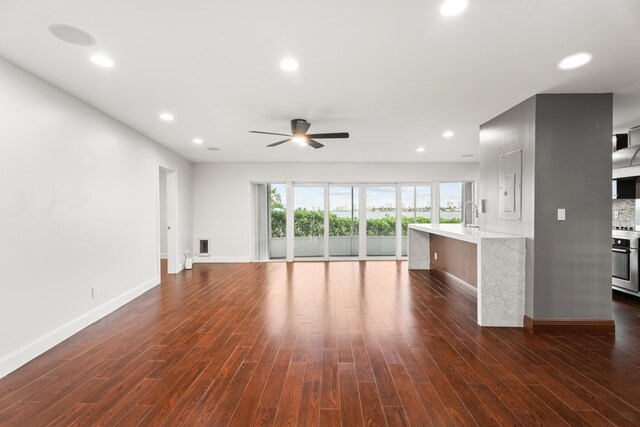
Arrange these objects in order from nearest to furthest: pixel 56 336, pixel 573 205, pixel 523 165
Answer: pixel 56 336 → pixel 573 205 → pixel 523 165

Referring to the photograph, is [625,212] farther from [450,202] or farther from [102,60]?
[102,60]

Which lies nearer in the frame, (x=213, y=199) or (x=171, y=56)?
(x=171, y=56)

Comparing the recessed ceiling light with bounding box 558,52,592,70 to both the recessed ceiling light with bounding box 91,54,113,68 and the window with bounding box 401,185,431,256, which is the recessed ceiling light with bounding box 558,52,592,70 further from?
the window with bounding box 401,185,431,256

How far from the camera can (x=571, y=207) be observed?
10.5 feet

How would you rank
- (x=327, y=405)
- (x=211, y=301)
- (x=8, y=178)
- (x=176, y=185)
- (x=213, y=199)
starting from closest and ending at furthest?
(x=327, y=405), (x=8, y=178), (x=211, y=301), (x=176, y=185), (x=213, y=199)

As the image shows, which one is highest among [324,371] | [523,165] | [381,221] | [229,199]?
[523,165]

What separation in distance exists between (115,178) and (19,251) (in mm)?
1690

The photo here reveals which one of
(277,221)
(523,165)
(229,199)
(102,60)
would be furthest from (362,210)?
(102,60)

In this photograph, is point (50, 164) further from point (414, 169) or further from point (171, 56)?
point (414, 169)

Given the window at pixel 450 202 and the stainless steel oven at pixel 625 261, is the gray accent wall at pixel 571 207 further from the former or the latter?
the window at pixel 450 202

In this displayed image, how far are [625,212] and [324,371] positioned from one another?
5.14m

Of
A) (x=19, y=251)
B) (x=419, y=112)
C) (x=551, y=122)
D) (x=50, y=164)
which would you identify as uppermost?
(x=419, y=112)

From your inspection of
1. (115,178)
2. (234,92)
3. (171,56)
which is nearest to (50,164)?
(115,178)

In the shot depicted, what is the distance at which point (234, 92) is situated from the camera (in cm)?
323
